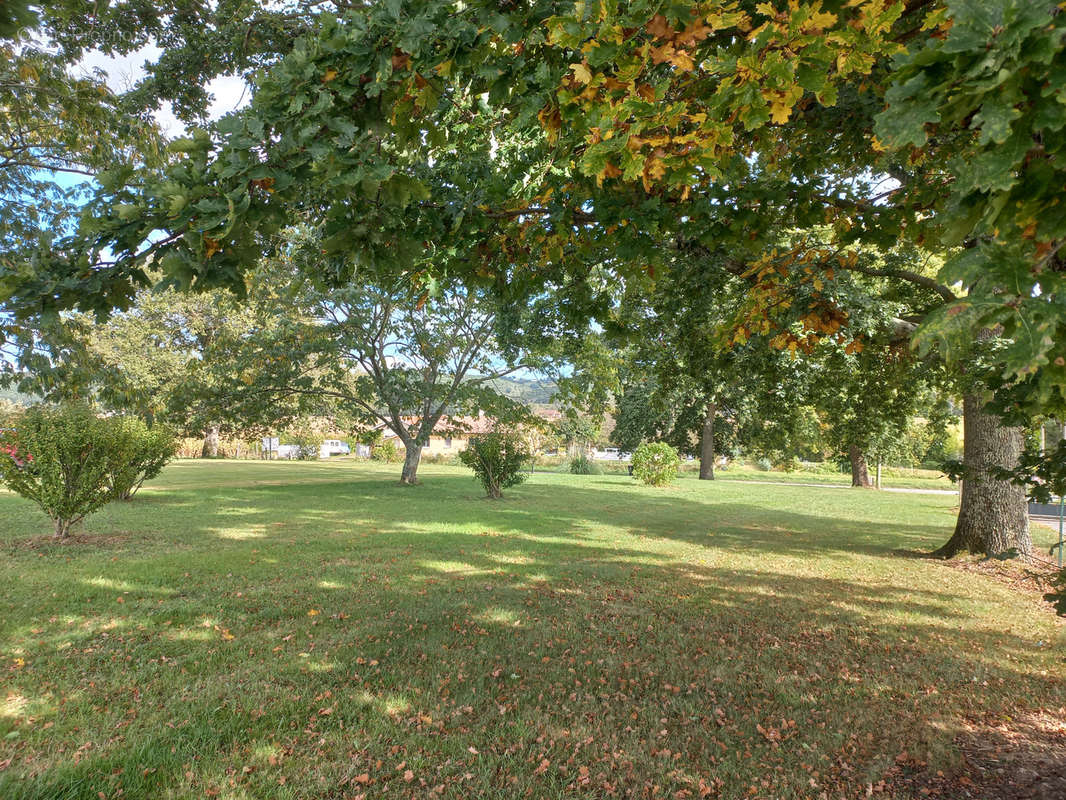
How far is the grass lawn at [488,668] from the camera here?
9.84 ft

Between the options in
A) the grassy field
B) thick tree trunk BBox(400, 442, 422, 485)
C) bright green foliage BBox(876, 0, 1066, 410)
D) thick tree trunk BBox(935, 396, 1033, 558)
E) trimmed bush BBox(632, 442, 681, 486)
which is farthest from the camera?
the grassy field

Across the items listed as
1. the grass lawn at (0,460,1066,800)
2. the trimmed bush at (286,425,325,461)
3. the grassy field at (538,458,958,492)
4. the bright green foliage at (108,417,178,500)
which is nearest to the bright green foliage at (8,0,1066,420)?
the grass lawn at (0,460,1066,800)

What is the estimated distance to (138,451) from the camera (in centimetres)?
1131

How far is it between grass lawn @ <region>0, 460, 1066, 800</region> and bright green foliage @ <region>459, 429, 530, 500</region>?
7435mm

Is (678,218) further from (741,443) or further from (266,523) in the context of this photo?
(741,443)

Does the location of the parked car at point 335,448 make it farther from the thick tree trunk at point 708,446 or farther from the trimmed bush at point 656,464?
the trimmed bush at point 656,464

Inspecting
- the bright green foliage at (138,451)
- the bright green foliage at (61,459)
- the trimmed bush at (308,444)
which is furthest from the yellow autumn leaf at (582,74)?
the trimmed bush at (308,444)

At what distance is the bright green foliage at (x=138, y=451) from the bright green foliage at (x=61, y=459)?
0.88ft

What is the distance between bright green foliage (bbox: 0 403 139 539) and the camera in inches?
323

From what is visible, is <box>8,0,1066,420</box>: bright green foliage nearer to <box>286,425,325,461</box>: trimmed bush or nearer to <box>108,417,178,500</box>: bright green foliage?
<box>108,417,178,500</box>: bright green foliage

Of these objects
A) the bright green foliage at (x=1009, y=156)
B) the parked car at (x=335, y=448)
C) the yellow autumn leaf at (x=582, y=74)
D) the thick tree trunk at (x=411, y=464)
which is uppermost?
the yellow autumn leaf at (x=582, y=74)

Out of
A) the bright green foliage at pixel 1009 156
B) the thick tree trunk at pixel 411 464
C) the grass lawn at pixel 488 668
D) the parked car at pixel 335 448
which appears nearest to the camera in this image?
the bright green foliage at pixel 1009 156

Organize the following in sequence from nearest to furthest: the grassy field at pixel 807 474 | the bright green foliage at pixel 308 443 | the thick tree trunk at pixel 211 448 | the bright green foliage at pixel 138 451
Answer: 1. the bright green foliage at pixel 138 451
2. the grassy field at pixel 807 474
3. the thick tree trunk at pixel 211 448
4. the bright green foliage at pixel 308 443

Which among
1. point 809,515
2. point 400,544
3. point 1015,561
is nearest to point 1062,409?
point 400,544
